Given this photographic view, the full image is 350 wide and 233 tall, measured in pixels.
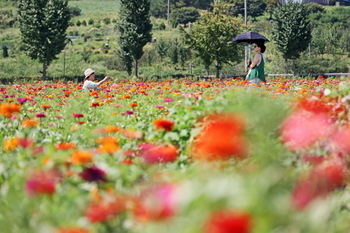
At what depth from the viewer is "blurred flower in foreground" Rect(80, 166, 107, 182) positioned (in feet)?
6.52

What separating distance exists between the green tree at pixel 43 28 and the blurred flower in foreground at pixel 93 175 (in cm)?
2794

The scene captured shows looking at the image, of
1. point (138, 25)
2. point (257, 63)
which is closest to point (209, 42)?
point (138, 25)

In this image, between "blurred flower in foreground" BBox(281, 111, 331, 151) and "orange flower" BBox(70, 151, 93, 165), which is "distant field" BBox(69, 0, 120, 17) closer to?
"blurred flower in foreground" BBox(281, 111, 331, 151)

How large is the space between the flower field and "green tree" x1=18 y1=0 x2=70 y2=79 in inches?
1023

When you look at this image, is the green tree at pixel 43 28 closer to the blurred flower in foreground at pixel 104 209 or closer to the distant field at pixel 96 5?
the blurred flower in foreground at pixel 104 209

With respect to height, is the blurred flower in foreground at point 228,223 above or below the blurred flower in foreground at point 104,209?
above

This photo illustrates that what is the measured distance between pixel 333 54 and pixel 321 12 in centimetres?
4314

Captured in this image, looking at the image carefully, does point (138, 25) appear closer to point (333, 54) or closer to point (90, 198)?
point (333, 54)

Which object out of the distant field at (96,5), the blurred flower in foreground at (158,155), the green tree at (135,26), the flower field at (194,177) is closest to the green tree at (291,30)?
the green tree at (135,26)

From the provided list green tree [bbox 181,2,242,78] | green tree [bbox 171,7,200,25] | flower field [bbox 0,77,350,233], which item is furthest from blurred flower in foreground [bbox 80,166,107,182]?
green tree [bbox 171,7,200,25]

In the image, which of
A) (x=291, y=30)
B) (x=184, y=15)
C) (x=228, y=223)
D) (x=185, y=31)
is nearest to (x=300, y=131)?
(x=228, y=223)

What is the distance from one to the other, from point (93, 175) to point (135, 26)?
3021cm

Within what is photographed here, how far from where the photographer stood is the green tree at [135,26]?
3141cm

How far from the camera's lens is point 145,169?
2533mm
